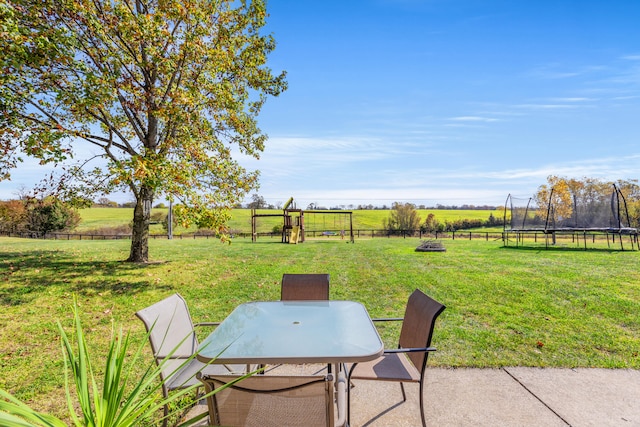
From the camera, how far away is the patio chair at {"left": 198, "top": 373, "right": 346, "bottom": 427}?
154cm

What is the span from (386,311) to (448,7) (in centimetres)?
826

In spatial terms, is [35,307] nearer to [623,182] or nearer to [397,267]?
[397,267]

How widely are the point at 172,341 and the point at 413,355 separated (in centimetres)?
199

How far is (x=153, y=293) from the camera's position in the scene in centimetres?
704

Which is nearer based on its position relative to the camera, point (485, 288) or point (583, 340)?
point (583, 340)

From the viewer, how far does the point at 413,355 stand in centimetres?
289

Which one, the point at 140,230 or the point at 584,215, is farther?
the point at 584,215

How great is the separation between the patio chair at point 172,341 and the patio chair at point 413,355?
103 centimetres

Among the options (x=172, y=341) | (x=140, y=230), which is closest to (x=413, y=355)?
(x=172, y=341)

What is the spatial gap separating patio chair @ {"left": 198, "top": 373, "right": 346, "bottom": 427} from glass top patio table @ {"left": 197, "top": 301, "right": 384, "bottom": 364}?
22 cm

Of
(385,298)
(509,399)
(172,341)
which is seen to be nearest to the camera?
(172,341)

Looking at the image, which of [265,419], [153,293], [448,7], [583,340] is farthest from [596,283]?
[153,293]

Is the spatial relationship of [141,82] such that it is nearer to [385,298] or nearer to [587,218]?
[385,298]

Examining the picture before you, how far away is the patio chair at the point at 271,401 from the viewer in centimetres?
154
